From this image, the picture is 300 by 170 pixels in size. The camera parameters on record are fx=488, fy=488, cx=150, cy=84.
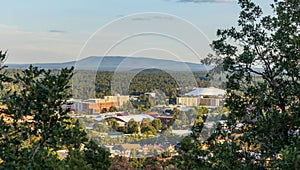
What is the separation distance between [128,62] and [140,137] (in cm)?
200

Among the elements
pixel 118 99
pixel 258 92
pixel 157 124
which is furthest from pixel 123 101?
pixel 258 92

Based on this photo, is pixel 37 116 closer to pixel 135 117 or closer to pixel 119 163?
pixel 119 163

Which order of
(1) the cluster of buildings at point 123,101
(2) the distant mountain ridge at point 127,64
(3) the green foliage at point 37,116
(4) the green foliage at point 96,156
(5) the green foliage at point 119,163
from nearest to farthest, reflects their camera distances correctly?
(3) the green foliage at point 37,116 < (4) the green foliage at point 96,156 < (5) the green foliage at point 119,163 < (1) the cluster of buildings at point 123,101 < (2) the distant mountain ridge at point 127,64

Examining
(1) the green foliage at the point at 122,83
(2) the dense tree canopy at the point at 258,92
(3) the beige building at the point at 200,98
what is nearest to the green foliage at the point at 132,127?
(1) the green foliage at the point at 122,83

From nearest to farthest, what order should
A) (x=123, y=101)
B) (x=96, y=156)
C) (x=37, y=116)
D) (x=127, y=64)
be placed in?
(x=37, y=116) < (x=96, y=156) < (x=127, y=64) < (x=123, y=101)

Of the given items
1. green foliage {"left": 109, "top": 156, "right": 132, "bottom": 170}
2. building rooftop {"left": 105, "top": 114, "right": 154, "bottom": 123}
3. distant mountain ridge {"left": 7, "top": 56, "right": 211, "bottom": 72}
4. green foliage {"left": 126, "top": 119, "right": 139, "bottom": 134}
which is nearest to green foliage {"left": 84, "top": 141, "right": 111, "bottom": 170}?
green foliage {"left": 109, "top": 156, "right": 132, "bottom": 170}

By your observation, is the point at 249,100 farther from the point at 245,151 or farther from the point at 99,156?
the point at 99,156

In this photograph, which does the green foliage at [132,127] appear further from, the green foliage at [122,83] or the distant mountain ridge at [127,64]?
the distant mountain ridge at [127,64]

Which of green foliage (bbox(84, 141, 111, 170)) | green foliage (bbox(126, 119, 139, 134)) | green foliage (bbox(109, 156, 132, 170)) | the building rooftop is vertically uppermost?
the building rooftop

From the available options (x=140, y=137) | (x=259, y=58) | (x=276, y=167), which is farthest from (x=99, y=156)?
(x=276, y=167)

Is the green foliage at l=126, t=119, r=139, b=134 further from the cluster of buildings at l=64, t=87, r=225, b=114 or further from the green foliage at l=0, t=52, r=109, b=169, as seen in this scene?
the green foliage at l=0, t=52, r=109, b=169

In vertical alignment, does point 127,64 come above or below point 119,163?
above

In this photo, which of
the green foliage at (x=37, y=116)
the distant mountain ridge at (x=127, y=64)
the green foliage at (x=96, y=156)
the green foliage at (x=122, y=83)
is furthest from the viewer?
the green foliage at (x=122, y=83)

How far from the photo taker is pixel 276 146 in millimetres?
5320
